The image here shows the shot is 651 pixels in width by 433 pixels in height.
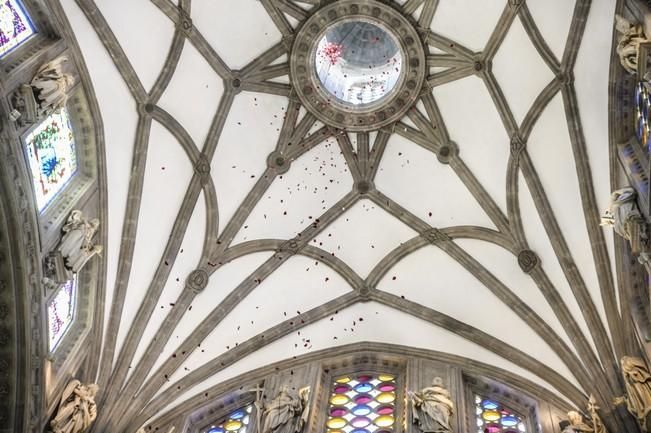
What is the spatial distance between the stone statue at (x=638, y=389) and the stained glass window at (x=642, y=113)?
14.3 ft

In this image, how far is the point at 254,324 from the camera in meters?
20.0

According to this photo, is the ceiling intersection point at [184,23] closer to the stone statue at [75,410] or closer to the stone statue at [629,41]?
the stone statue at [75,410]

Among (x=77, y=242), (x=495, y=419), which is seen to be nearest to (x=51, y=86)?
(x=77, y=242)

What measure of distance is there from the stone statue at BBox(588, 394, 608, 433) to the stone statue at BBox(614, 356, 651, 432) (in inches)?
23.3

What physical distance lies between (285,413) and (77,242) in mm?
6083

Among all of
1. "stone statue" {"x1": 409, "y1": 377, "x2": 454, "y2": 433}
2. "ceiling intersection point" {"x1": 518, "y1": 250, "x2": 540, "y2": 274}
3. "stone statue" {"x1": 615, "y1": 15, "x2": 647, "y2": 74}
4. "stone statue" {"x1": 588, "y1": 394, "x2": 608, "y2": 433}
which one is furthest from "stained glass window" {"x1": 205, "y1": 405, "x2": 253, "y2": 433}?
"stone statue" {"x1": 615, "y1": 15, "x2": 647, "y2": 74}

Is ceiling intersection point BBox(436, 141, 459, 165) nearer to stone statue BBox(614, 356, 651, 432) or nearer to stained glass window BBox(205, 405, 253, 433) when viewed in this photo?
stone statue BBox(614, 356, 651, 432)

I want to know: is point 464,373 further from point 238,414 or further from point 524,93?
point 524,93

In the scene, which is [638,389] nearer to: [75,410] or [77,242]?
[75,410]

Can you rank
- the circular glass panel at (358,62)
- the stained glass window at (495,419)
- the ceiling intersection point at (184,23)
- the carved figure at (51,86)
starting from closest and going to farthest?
the carved figure at (51,86) → the stained glass window at (495,419) → the ceiling intersection point at (184,23) → the circular glass panel at (358,62)

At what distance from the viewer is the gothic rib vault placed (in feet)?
55.8

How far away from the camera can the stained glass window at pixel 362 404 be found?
17000 mm

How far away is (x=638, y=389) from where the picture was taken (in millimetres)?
13992

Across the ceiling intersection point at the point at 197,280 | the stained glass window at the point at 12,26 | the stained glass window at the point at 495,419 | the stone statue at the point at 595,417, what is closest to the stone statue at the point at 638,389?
the stone statue at the point at 595,417
